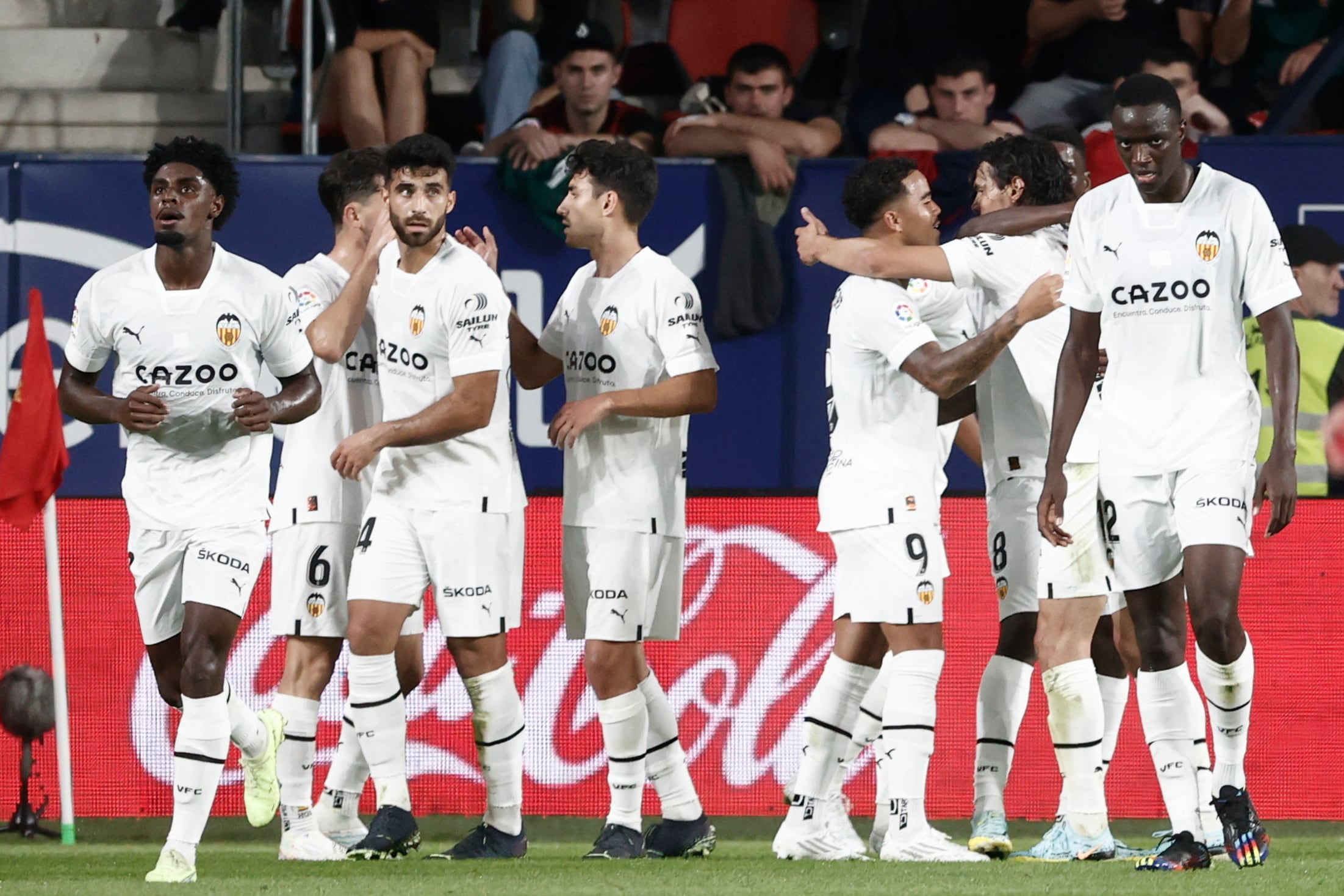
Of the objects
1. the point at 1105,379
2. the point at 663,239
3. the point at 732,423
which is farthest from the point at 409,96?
the point at 1105,379

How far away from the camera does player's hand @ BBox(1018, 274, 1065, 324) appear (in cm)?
588

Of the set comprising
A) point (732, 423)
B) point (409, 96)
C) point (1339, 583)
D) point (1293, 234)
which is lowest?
point (1339, 583)

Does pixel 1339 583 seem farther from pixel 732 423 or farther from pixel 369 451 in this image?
pixel 369 451

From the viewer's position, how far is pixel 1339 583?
25.4ft

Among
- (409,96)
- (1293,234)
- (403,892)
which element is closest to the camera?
(403,892)

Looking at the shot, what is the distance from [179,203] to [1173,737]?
11.5 feet

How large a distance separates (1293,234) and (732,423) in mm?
2726

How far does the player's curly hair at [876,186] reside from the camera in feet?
21.4

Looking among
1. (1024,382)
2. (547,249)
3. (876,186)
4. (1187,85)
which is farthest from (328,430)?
(1187,85)

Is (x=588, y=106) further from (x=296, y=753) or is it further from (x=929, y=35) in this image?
(x=296, y=753)

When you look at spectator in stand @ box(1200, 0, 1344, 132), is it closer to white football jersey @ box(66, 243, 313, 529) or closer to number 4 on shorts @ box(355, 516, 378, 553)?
number 4 on shorts @ box(355, 516, 378, 553)

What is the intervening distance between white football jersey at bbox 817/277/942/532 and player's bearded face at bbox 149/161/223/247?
7.02 ft

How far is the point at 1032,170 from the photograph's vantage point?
678 cm

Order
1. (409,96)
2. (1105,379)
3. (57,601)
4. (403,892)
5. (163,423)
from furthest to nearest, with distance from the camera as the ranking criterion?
1. (409,96)
2. (57,601)
3. (163,423)
4. (1105,379)
5. (403,892)
